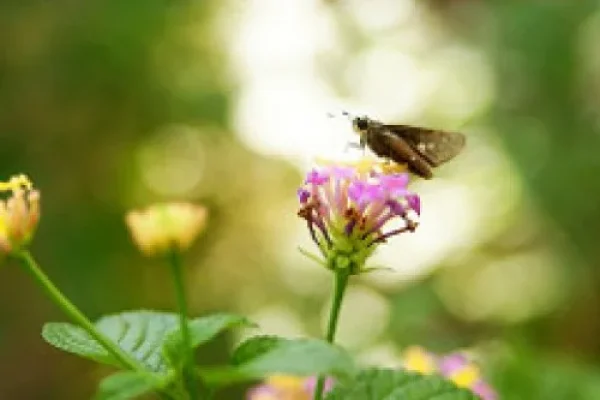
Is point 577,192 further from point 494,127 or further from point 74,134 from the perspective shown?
point 74,134

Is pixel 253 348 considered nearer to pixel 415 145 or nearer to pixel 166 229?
pixel 166 229

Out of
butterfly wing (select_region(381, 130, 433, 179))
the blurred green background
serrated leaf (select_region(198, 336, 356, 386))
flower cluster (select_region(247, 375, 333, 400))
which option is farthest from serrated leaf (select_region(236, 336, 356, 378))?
the blurred green background

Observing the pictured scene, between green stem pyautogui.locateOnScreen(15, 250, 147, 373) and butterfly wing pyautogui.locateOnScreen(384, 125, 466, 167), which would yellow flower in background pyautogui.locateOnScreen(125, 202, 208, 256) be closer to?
green stem pyautogui.locateOnScreen(15, 250, 147, 373)

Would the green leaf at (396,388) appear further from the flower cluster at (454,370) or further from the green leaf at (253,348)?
the flower cluster at (454,370)

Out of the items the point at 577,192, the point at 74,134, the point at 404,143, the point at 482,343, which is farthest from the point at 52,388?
the point at 404,143

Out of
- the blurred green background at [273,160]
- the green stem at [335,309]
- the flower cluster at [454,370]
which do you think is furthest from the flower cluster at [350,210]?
the blurred green background at [273,160]

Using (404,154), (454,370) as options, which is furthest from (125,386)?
(454,370)
